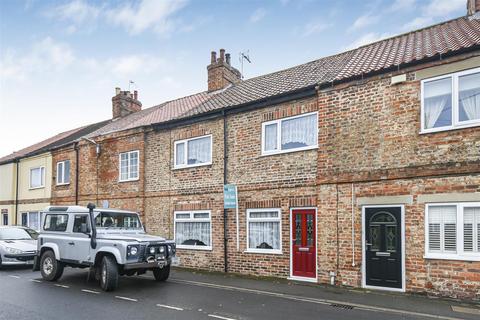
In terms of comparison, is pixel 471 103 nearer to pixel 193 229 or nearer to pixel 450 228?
pixel 450 228

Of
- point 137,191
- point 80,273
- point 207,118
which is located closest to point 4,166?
point 137,191

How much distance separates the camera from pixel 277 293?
973cm

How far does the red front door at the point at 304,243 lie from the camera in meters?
11.3

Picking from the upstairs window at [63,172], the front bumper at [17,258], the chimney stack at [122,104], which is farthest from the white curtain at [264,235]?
the chimney stack at [122,104]

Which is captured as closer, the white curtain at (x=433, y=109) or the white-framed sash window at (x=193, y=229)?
the white curtain at (x=433, y=109)

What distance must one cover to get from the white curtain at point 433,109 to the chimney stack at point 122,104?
18.7m

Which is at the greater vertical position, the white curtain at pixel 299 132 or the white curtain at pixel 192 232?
the white curtain at pixel 299 132

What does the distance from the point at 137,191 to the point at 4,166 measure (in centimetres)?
1384

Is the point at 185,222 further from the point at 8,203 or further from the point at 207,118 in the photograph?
the point at 8,203

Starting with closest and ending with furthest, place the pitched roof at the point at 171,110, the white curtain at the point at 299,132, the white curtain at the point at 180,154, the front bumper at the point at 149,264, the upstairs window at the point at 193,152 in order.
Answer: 1. the front bumper at the point at 149,264
2. the white curtain at the point at 299,132
3. the upstairs window at the point at 193,152
4. the white curtain at the point at 180,154
5. the pitched roof at the point at 171,110

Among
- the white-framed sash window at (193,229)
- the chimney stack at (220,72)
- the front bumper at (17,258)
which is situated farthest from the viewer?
the chimney stack at (220,72)

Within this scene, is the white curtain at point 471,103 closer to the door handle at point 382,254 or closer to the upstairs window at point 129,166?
the door handle at point 382,254

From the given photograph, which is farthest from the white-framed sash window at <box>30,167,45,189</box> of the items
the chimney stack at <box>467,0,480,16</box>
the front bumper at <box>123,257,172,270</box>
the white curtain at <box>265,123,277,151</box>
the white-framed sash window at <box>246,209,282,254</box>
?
the chimney stack at <box>467,0,480,16</box>

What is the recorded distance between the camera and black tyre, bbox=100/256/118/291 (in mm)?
9688
